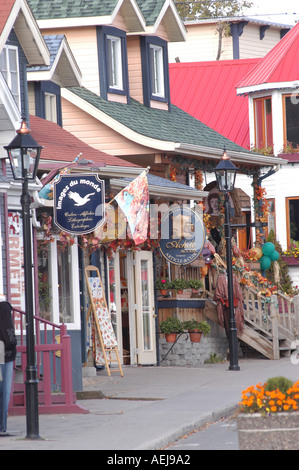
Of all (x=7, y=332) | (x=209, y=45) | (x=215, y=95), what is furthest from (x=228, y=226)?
(x=209, y=45)

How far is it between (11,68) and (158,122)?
800cm

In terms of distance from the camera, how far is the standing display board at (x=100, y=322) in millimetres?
20500

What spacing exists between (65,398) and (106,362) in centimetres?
471

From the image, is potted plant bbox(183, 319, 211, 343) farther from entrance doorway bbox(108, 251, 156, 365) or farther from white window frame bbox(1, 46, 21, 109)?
white window frame bbox(1, 46, 21, 109)

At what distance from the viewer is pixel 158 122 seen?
1065 inches

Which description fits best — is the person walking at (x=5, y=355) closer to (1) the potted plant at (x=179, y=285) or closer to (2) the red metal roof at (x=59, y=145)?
(2) the red metal roof at (x=59, y=145)

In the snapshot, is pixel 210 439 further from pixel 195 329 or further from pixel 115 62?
pixel 115 62

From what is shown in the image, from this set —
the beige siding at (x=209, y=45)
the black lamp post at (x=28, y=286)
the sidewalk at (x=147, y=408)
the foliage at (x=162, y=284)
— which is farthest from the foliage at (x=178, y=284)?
the beige siding at (x=209, y=45)

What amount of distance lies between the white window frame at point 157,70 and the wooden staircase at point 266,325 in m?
5.76

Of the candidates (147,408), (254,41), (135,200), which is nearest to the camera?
(147,408)

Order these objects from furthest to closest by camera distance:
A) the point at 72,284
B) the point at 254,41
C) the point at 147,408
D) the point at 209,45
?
1. the point at 254,41
2. the point at 209,45
3. the point at 72,284
4. the point at 147,408

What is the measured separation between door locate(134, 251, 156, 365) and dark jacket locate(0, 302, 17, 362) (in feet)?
31.6

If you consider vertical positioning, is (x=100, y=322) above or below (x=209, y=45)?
below
